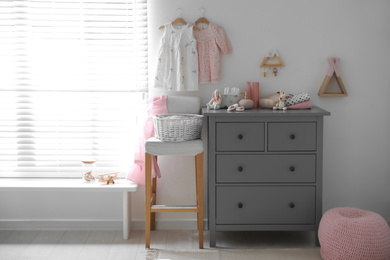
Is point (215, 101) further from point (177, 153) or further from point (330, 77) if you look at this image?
point (330, 77)

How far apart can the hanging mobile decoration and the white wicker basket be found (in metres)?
0.62

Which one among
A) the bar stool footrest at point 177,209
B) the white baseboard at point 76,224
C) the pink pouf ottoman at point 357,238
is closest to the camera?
the pink pouf ottoman at point 357,238

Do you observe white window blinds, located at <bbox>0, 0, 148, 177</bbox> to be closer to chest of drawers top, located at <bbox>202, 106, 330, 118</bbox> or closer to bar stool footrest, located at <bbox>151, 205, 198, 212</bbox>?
bar stool footrest, located at <bbox>151, 205, 198, 212</bbox>

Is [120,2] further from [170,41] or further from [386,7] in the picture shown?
[386,7]

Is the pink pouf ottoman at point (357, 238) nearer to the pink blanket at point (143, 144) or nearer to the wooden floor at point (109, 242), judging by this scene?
the wooden floor at point (109, 242)

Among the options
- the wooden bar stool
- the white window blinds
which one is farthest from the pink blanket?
the white window blinds

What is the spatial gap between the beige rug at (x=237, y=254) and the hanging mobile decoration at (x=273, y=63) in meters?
1.15

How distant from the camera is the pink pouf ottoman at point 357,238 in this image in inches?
110

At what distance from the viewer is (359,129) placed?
3545 millimetres

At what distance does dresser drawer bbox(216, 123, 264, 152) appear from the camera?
10.2 ft

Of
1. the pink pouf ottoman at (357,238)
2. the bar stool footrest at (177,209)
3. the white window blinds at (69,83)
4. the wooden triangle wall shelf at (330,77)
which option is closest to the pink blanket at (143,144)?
the white window blinds at (69,83)

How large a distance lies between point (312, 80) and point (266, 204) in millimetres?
918

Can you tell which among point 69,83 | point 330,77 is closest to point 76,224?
point 69,83

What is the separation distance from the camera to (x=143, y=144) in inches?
135
